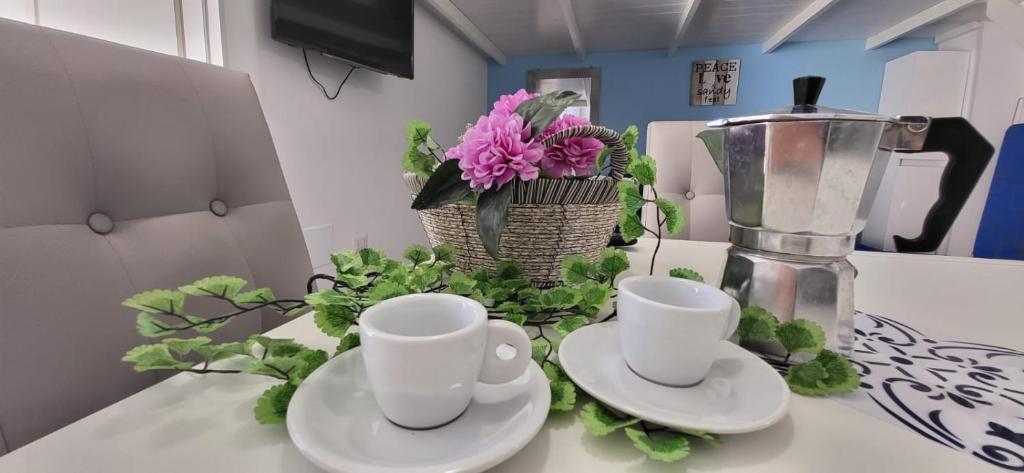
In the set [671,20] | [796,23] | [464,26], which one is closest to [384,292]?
[464,26]

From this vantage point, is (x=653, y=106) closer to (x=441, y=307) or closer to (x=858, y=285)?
(x=858, y=285)

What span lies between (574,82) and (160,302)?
3733 millimetres

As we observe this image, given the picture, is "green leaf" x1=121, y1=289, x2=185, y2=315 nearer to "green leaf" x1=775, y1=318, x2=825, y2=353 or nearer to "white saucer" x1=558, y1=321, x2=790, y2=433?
"white saucer" x1=558, y1=321, x2=790, y2=433

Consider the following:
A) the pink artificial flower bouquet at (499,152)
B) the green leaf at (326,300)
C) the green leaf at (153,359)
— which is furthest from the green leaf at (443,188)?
the green leaf at (153,359)

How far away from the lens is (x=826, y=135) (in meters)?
0.39

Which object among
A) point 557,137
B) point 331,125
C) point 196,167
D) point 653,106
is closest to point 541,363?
point 557,137

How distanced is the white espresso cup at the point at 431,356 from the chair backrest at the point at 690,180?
1.11 m

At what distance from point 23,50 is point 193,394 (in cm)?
39

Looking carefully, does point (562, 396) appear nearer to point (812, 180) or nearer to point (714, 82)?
point (812, 180)

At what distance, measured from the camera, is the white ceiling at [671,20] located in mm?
2490

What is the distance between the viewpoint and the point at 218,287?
0.97 feet

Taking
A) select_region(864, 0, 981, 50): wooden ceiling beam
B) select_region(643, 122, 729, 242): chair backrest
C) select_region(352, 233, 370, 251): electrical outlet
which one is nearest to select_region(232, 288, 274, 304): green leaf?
select_region(643, 122, 729, 242): chair backrest

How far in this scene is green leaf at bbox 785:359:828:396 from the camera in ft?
1.06

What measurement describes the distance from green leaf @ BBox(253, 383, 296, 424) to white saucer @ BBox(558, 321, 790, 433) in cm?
19
